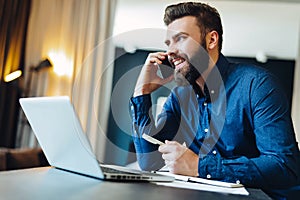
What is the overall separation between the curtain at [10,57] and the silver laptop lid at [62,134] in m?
2.18

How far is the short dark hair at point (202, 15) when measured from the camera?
4.61 feet

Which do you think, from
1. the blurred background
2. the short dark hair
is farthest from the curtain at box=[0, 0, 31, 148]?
the short dark hair

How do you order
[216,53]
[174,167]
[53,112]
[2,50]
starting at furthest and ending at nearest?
[2,50], [216,53], [174,167], [53,112]

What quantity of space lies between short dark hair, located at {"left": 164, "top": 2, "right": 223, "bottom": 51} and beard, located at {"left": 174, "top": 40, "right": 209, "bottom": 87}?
0.21ft

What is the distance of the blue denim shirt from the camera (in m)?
1.25

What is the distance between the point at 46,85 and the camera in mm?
3133

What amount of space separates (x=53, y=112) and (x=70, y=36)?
2.35m

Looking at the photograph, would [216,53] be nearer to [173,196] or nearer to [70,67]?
[173,196]

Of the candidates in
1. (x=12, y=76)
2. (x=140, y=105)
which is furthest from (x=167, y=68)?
(x=12, y=76)

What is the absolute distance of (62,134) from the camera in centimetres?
85

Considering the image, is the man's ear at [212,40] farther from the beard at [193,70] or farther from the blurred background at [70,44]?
the blurred background at [70,44]

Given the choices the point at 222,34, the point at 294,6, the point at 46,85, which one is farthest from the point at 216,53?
the point at 46,85

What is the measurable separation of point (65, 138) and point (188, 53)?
650mm

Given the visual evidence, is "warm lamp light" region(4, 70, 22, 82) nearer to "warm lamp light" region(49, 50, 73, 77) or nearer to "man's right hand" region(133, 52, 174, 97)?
"warm lamp light" region(49, 50, 73, 77)
